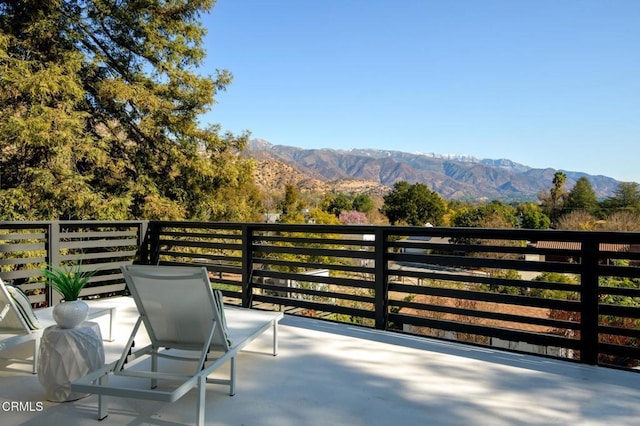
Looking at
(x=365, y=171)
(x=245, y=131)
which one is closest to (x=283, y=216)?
(x=245, y=131)

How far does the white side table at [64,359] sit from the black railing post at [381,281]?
257cm

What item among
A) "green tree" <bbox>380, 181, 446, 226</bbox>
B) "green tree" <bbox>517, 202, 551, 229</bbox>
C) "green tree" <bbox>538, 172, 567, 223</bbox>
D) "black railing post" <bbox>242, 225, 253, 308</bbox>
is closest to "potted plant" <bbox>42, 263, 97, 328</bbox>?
"black railing post" <bbox>242, 225, 253, 308</bbox>

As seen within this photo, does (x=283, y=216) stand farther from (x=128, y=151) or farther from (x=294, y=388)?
(x=294, y=388)

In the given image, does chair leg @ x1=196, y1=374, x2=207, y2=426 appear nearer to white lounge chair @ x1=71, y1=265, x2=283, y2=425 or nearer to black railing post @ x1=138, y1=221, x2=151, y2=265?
white lounge chair @ x1=71, y1=265, x2=283, y2=425

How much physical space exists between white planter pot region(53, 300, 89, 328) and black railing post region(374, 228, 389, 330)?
263cm

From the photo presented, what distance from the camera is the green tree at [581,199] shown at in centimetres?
4569

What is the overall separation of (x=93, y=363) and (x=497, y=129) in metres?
76.8

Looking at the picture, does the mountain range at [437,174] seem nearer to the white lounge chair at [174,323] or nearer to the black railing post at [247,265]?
the black railing post at [247,265]

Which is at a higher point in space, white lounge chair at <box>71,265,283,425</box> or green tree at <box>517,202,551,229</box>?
green tree at <box>517,202,551,229</box>

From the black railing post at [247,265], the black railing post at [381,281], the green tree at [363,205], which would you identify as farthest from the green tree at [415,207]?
the black railing post at [381,281]

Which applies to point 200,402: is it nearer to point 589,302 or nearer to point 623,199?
point 589,302

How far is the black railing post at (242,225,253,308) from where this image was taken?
5.30 metres

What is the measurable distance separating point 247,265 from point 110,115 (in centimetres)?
841
